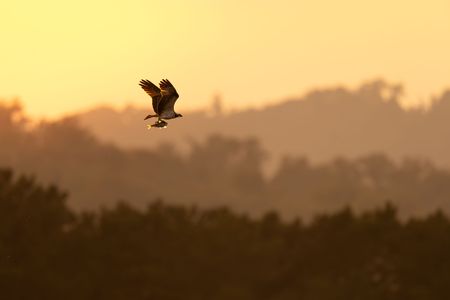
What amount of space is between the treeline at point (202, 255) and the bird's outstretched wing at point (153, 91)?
141 ft

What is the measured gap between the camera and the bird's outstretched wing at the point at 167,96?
14.0 metres

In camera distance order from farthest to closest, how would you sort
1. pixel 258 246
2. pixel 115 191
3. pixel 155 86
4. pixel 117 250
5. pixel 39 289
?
1. pixel 115 191
2. pixel 258 246
3. pixel 117 250
4. pixel 39 289
5. pixel 155 86

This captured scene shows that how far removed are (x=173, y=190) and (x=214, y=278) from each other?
423 feet

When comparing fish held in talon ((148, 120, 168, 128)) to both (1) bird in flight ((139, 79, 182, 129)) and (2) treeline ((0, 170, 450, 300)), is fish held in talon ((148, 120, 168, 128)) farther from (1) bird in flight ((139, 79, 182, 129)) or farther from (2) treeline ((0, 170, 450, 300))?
(2) treeline ((0, 170, 450, 300))

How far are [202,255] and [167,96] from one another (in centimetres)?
5441

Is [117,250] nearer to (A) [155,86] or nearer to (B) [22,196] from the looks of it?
(B) [22,196]

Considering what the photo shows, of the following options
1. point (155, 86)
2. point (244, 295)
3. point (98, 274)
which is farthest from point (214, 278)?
point (155, 86)

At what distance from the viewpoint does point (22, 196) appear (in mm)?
63938

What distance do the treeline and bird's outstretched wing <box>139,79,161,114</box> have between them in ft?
141

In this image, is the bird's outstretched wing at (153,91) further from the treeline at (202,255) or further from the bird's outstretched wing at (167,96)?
the treeline at (202,255)

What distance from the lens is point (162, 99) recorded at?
14266mm

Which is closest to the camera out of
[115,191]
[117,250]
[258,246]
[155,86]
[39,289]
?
[155,86]

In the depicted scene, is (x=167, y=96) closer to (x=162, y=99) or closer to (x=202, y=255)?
(x=162, y=99)

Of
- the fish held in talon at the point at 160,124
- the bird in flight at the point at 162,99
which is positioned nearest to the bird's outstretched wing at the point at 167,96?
the bird in flight at the point at 162,99
